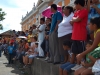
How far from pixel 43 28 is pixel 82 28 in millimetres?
3194

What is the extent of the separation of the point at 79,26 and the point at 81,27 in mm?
56

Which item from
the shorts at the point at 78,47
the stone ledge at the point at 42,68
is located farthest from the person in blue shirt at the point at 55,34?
the shorts at the point at 78,47

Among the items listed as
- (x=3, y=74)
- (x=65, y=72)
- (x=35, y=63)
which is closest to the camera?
(x=65, y=72)

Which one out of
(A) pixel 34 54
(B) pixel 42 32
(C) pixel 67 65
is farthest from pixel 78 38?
(A) pixel 34 54

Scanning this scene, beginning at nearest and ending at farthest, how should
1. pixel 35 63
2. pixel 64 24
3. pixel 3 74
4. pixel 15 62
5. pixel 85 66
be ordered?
pixel 85 66 → pixel 64 24 → pixel 35 63 → pixel 3 74 → pixel 15 62

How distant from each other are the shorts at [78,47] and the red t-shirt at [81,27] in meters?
0.24

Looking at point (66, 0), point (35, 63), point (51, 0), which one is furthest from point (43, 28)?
point (51, 0)

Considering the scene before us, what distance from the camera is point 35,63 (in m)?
8.62

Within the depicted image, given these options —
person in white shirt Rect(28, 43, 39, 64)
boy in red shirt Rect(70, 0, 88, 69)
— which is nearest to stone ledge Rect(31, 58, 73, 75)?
person in white shirt Rect(28, 43, 39, 64)

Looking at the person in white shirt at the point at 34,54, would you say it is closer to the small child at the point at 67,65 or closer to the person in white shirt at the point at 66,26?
the person in white shirt at the point at 66,26

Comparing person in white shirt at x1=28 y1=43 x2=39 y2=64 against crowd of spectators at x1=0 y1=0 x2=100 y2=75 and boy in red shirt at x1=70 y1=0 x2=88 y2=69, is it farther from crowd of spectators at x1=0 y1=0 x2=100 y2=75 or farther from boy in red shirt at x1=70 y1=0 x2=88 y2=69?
boy in red shirt at x1=70 y1=0 x2=88 y2=69

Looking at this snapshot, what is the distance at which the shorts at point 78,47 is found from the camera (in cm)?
504

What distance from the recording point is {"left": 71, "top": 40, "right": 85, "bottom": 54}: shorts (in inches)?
198

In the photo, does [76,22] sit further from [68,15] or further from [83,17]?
[68,15]
